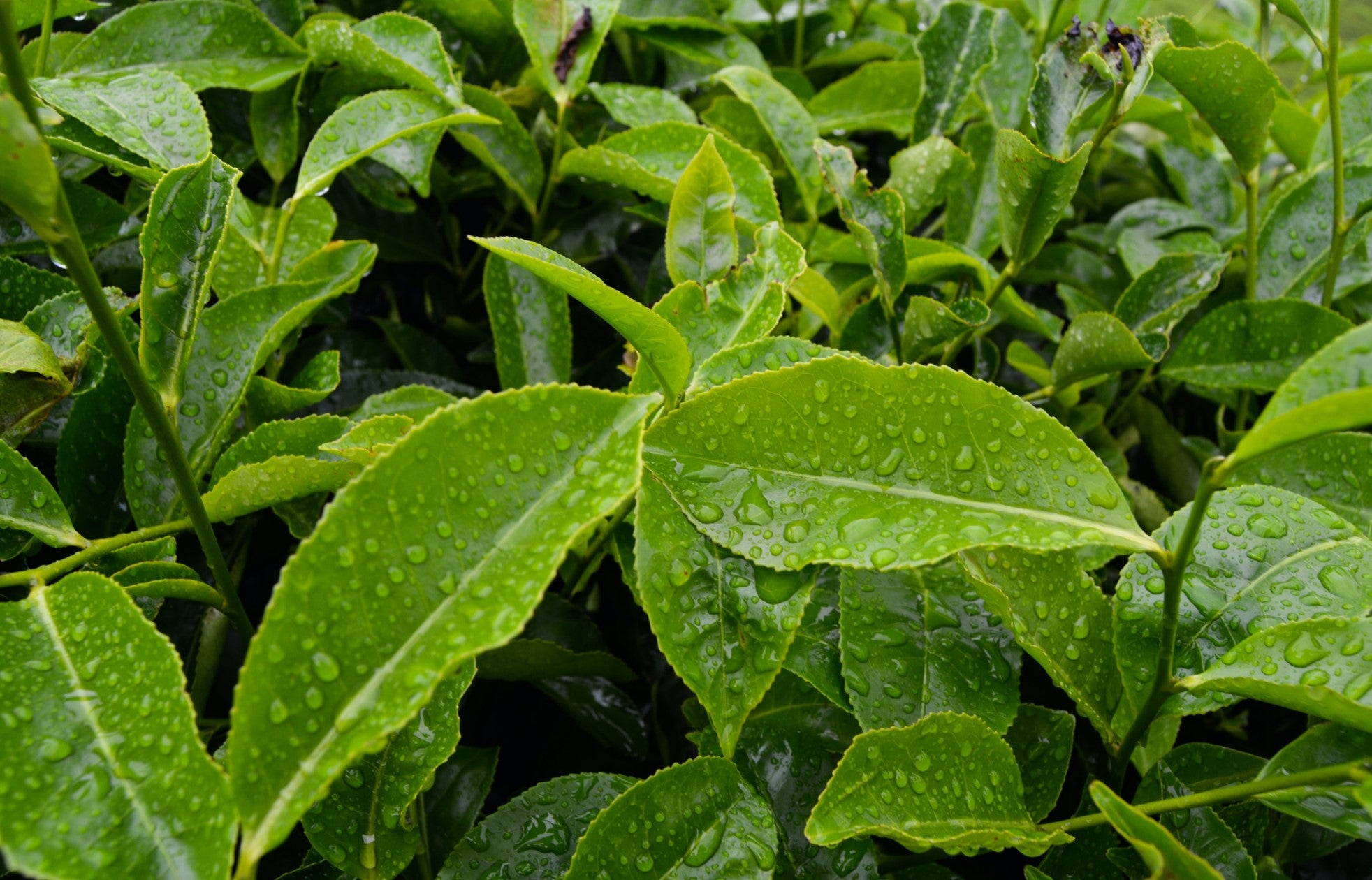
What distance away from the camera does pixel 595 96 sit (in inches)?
45.7

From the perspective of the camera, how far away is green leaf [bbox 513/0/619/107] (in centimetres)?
106

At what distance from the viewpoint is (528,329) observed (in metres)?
1.01

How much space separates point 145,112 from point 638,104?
0.54m

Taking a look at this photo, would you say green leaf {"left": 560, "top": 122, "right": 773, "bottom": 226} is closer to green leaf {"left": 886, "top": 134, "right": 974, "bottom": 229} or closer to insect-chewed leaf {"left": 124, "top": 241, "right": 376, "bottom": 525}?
green leaf {"left": 886, "top": 134, "right": 974, "bottom": 229}

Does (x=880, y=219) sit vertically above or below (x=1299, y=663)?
above

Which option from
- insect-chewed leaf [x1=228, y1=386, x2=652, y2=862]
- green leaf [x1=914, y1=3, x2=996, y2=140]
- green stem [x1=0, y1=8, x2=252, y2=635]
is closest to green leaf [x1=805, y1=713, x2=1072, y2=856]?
insect-chewed leaf [x1=228, y1=386, x2=652, y2=862]

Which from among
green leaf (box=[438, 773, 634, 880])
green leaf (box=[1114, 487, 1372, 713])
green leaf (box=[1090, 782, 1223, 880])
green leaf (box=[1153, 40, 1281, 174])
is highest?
green leaf (box=[1153, 40, 1281, 174])

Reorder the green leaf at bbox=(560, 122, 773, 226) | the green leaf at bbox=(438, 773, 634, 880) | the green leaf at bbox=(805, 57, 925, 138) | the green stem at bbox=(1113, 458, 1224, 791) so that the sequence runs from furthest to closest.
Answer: the green leaf at bbox=(805, 57, 925, 138) → the green leaf at bbox=(560, 122, 773, 226) → the green leaf at bbox=(438, 773, 634, 880) → the green stem at bbox=(1113, 458, 1224, 791)

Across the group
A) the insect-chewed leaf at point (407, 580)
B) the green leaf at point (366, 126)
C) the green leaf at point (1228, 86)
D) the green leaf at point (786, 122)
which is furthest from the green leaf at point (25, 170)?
the green leaf at point (1228, 86)

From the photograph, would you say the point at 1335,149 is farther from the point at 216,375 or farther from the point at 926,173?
the point at 216,375

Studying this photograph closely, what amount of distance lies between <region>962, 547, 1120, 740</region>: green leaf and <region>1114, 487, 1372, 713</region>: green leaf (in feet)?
0.08

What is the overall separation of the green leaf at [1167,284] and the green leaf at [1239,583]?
1.16 ft

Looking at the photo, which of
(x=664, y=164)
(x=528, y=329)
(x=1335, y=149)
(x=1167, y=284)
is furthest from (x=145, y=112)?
(x=1335, y=149)

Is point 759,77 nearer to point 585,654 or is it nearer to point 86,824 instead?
point 585,654
